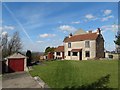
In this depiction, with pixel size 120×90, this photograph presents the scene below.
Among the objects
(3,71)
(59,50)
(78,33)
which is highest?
(78,33)

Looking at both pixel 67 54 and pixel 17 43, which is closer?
pixel 67 54

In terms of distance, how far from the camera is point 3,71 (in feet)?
117

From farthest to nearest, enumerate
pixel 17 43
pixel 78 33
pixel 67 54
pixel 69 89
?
pixel 17 43 < pixel 78 33 < pixel 67 54 < pixel 69 89

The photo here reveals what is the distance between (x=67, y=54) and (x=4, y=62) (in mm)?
24112

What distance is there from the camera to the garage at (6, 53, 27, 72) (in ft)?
121

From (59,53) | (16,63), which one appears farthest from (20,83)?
(59,53)

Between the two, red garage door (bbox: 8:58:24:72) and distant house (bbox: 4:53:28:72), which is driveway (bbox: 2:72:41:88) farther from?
red garage door (bbox: 8:58:24:72)

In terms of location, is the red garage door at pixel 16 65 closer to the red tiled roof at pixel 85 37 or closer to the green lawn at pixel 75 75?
the green lawn at pixel 75 75

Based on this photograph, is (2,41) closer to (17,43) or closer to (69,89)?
(17,43)

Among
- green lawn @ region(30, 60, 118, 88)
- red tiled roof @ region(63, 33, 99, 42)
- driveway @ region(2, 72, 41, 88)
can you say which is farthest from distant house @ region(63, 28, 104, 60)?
driveway @ region(2, 72, 41, 88)

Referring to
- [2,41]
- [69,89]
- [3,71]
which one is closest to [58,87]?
[69,89]

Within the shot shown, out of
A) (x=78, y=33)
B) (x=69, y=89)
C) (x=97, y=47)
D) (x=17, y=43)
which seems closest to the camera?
(x=69, y=89)

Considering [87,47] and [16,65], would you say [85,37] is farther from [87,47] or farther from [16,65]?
[16,65]

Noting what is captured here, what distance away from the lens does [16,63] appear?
37250mm
